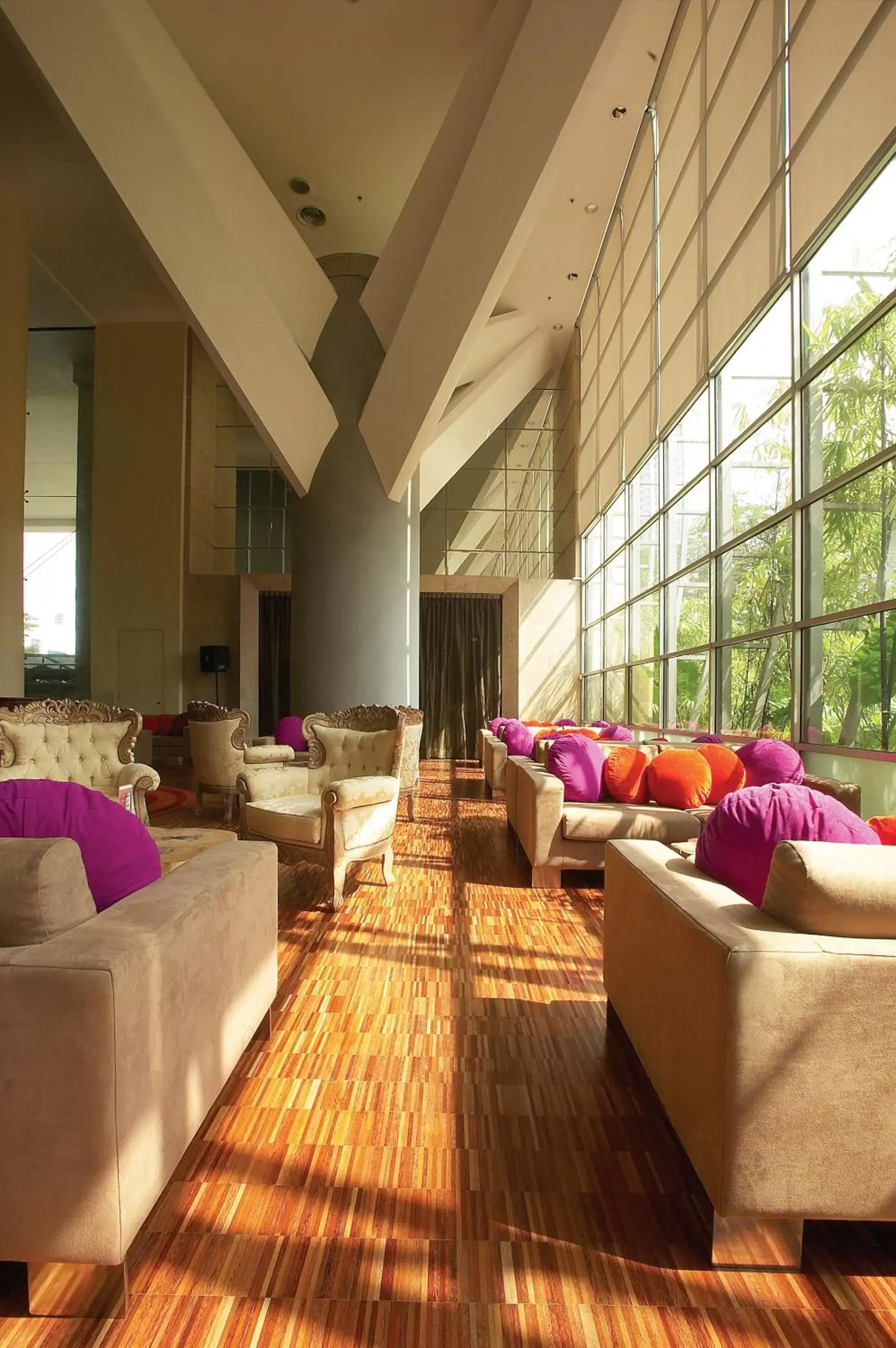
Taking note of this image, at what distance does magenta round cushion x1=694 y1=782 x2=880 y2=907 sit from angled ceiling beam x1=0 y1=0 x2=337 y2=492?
6.52 m


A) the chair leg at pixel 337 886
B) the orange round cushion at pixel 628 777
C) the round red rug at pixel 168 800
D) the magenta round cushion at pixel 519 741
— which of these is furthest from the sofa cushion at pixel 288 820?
the magenta round cushion at pixel 519 741

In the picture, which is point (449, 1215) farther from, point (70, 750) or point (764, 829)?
point (70, 750)

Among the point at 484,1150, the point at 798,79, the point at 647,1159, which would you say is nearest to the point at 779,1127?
the point at 647,1159

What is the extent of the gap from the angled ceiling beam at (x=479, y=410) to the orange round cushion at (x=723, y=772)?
886 centimetres

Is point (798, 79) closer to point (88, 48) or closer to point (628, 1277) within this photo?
point (88, 48)

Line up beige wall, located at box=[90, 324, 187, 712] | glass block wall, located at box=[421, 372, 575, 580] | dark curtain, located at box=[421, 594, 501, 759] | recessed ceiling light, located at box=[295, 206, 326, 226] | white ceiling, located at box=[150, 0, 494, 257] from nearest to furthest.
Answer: white ceiling, located at box=[150, 0, 494, 257] < recessed ceiling light, located at box=[295, 206, 326, 226] < beige wall, located at box=[90, 324, 187, 712] < dark curtain, located at box=[421, 594, 501, 759] < glass block wall, located at box=[421, 372, 575, 580]

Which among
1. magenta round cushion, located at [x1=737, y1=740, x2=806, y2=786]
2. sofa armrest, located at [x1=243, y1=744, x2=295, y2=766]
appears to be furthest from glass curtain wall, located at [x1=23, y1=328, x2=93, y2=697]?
magenta round cushion, located at [x1=737, y1=740, x2=806, y2=786]

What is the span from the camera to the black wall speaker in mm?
12688

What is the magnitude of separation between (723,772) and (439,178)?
6109 millimetres

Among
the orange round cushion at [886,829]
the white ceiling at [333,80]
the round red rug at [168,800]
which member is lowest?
the round red rug at [168,800]

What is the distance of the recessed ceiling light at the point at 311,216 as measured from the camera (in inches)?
390

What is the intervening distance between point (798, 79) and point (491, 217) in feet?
7.40

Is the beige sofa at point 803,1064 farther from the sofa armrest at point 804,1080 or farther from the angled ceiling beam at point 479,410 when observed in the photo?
the angled ceiling beam at point 479,410

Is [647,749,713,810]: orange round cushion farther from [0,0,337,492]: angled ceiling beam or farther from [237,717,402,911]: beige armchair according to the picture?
[0,0,337,492]: angled ceiling beam
